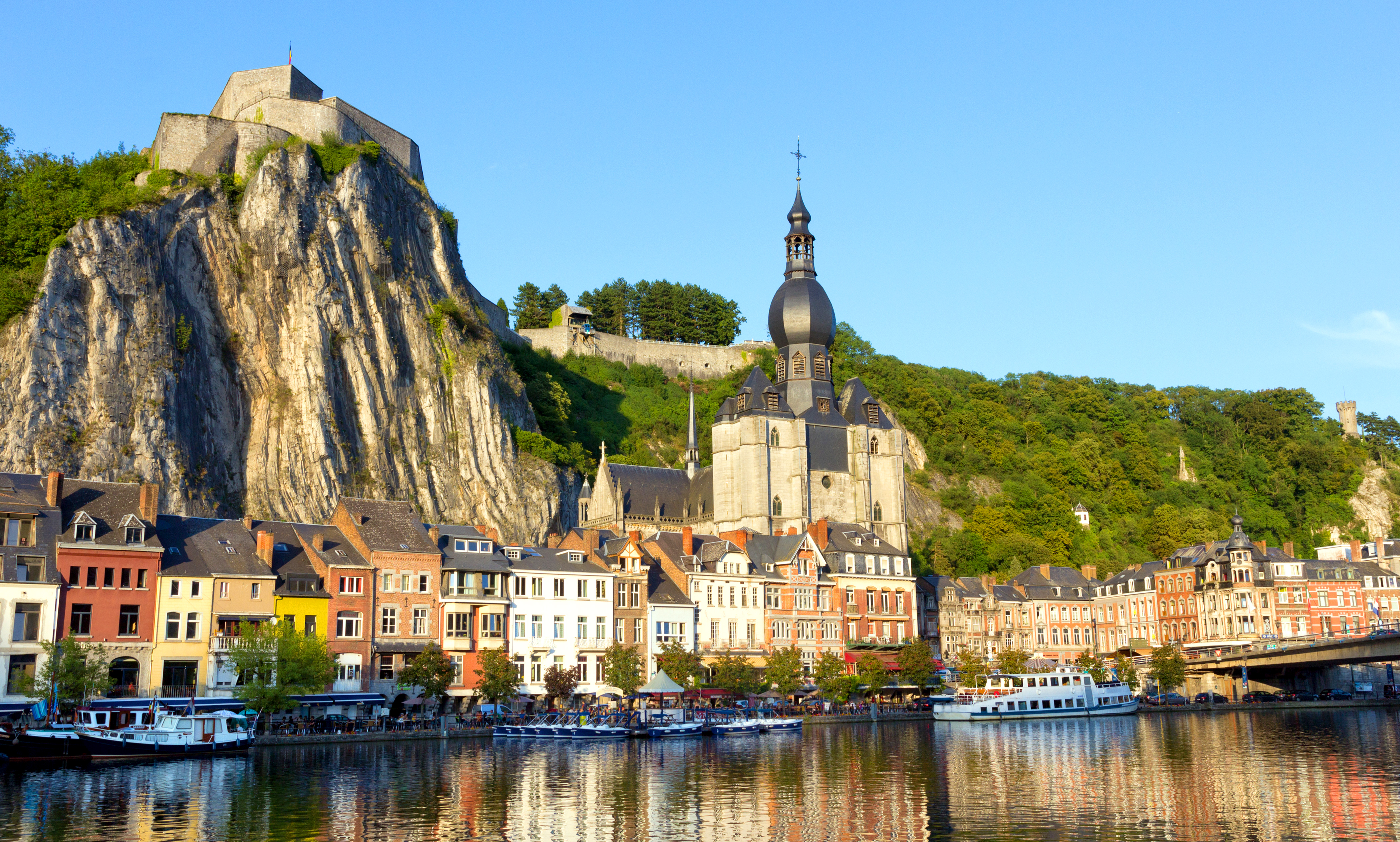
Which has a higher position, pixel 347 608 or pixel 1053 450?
pixel 1053 450

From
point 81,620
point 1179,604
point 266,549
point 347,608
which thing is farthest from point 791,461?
point 81,620

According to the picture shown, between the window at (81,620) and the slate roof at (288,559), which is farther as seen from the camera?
the slate roof at (288,559)

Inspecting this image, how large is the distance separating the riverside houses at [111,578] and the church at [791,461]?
41.4 meters

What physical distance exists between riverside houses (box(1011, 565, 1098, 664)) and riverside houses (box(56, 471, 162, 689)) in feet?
190

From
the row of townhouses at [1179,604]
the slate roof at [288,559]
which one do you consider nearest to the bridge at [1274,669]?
the row of townhouses at [1179,604]

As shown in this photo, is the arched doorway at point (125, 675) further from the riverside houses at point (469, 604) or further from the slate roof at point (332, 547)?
the riverside houses at point (469, 604)

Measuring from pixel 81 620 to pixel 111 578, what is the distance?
1832 mm

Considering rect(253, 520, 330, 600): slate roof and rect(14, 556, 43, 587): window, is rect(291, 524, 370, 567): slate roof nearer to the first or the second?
rect(253, 520, 330, 600): slate roof

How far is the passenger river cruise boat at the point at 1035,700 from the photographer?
62094 millimetres

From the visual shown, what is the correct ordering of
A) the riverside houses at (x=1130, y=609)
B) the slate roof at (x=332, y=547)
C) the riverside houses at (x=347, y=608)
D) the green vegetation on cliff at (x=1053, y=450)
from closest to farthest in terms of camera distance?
the riverside houses at (x=347, y=608) < the slate roof at (x=332, y=547) < the riverside houses at (x=1130, y=609) < the green vegetation on cliff at (x=1053, y=450)

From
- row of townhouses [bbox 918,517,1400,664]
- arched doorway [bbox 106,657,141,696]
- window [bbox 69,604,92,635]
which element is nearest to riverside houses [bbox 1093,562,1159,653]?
row of townhouses [bbox 918,517,1400,664]

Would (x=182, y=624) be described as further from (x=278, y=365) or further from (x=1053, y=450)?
(x=1053, y=450)

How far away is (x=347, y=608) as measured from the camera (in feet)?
178

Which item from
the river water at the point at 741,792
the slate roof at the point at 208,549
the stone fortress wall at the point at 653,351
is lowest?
the river water at the point at 741,792
